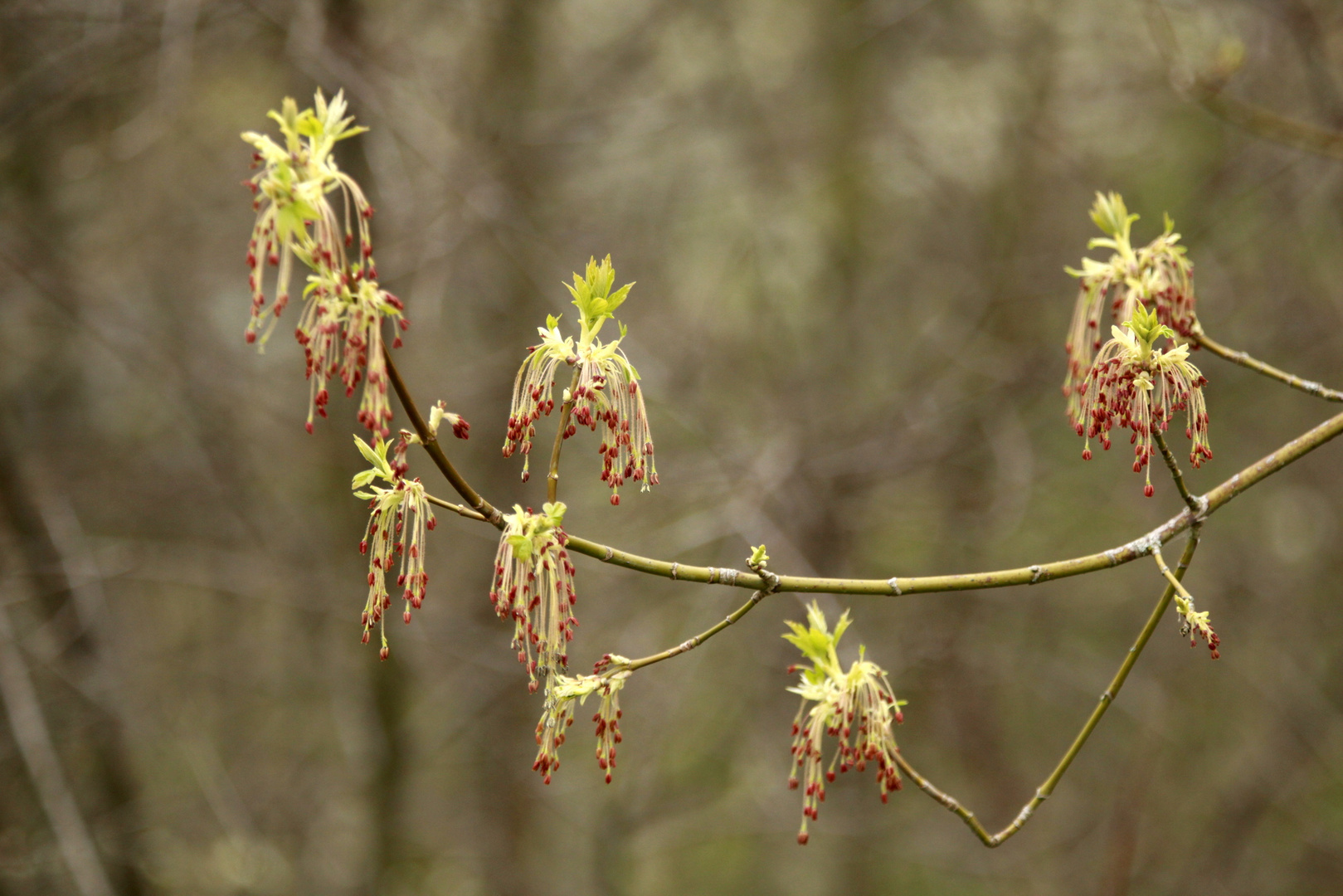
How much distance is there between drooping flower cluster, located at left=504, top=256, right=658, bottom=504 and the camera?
1.65 meters

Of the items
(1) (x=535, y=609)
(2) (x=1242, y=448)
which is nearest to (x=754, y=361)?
(2) (x=1242, y=448)

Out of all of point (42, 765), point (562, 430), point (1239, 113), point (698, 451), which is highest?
point (1239, 113)

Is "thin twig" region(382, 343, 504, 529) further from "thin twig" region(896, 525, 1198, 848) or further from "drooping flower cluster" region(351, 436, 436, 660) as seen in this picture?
"thin twig" region(896, 525, 1198, 848)

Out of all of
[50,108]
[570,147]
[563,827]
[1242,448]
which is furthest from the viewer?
[563,827]

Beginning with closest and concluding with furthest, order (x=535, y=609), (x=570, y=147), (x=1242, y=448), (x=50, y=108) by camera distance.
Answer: (x=535, y=609), (x=50, y=108), (x=570, y=147), (x=1242, y=448)

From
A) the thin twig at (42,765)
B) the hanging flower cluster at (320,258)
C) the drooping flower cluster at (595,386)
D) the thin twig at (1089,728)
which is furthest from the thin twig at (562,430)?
the thin twig at (42,765)

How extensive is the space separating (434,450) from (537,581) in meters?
0.29

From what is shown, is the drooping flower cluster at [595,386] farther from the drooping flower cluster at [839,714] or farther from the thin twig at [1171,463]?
the thin twig at [1171,463]

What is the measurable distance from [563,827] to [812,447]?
377 cm

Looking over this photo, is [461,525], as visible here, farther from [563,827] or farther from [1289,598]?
[1289,598]

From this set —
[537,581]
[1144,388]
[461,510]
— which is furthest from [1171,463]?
[461,510]

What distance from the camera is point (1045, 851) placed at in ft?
22.8

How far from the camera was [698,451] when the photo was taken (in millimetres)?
6598

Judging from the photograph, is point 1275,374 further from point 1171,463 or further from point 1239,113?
point 1239,113
